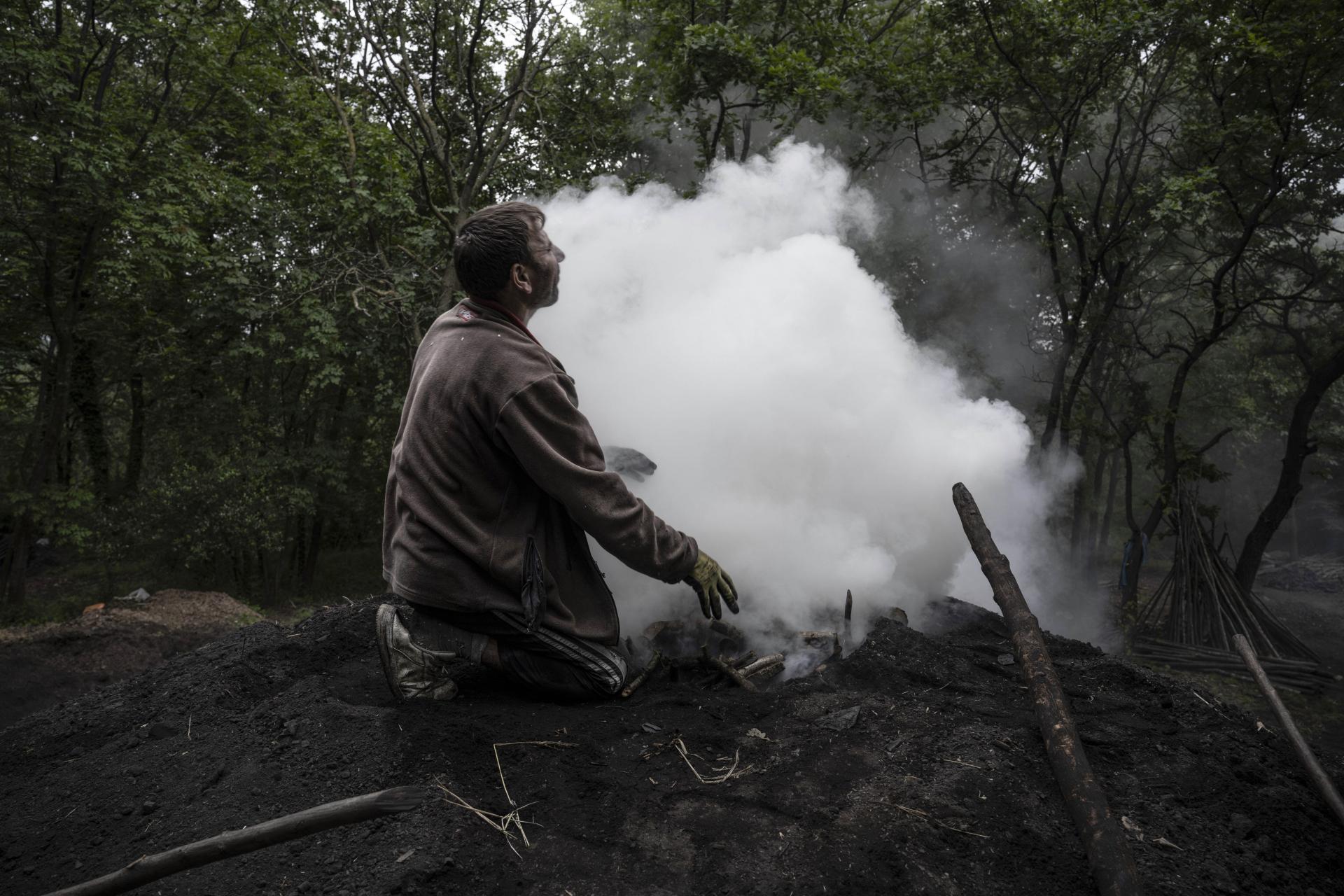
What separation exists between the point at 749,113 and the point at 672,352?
236 inches

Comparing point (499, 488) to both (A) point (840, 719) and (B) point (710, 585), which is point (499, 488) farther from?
(A) point (840, 719)

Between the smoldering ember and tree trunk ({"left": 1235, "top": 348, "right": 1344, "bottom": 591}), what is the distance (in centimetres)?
6

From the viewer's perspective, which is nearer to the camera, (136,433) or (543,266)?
(543,266)

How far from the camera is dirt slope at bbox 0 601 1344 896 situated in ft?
5.59

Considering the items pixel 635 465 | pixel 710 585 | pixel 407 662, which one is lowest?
pixel 407 662

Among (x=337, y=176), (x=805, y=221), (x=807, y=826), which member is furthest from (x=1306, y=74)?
(x=337, y=176)

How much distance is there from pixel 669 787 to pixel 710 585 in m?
0.78

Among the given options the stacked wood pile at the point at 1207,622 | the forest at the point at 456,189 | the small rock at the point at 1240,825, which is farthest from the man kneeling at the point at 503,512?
the stacked wood pile at the point at 1207,622

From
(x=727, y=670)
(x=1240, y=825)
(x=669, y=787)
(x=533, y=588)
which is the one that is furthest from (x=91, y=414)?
(x=1240, y=825)

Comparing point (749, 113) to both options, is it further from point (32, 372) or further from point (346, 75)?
point (32, 372)

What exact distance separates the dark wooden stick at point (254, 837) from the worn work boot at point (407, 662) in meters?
1.14

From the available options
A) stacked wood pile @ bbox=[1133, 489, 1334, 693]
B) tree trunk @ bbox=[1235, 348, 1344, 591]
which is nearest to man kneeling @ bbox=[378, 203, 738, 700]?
stacked wood pile @ bbox=[1133, 489, 1334, 693]

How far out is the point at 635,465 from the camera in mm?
3676

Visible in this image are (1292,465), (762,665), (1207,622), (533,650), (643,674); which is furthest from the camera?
(1292,465)
